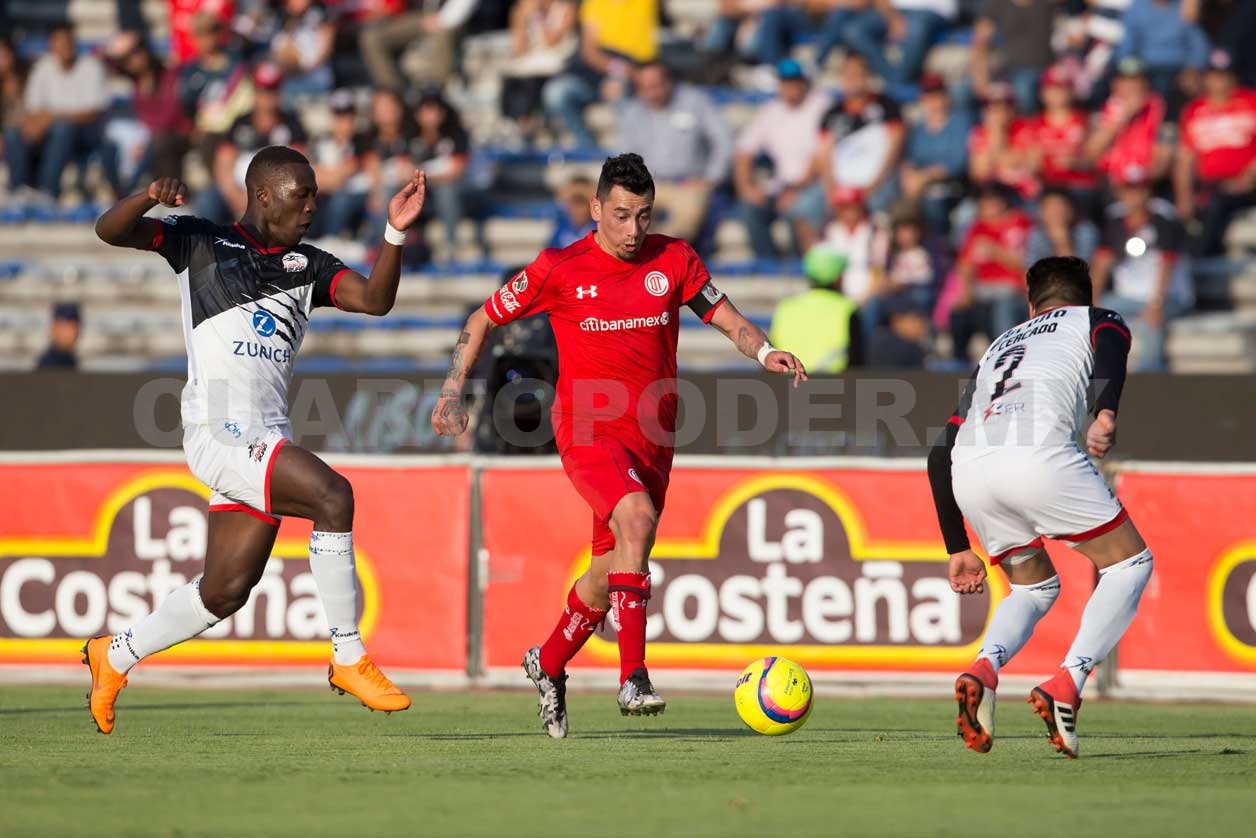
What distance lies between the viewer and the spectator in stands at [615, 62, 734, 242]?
17.5m

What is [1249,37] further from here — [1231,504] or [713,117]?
[1231,504]

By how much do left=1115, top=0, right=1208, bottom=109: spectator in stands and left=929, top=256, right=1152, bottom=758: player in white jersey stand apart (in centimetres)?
1052

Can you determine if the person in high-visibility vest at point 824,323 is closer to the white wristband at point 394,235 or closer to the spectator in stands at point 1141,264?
the spectator in stands at point 1141,264

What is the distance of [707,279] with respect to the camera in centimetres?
867

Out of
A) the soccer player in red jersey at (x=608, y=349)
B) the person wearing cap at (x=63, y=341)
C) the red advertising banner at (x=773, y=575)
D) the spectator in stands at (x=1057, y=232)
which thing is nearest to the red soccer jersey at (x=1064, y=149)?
the spectator in stands at (x=1057, y=232)

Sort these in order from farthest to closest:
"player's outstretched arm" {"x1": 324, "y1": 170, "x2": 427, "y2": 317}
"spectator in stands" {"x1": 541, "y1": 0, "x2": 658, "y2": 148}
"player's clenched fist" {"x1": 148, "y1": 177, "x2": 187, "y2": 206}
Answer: "spectator in stands" {"x1": 541, "y1": 0, "x2": 658, "y2": 148}
"player's outstretched arm" {"x1": 324, "y1": 170, "x2": 427, "y2": 317}
"player's clenched fist" {"x1": 148, "y1": 177, "x2": 187, "y2": 206}

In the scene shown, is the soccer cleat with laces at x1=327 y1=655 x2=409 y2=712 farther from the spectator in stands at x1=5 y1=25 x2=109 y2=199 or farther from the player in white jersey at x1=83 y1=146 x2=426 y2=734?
the spectator in stands at x1=5 y1=25 x2=109 y2=199

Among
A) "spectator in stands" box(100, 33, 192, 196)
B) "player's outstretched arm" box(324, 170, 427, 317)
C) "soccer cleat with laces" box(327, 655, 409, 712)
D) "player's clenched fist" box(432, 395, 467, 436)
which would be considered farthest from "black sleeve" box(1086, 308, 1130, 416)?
"spectator in stands" box(100, 33, 192, 196)

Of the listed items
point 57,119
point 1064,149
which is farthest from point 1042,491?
point 57,119

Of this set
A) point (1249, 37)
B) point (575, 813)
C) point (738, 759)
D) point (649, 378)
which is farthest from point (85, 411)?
point (1249, 37)

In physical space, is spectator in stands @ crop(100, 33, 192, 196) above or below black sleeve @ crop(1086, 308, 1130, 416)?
above

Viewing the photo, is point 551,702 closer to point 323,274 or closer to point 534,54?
point 323,274

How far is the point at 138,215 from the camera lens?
7.81 meters

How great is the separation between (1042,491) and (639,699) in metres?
1.88
